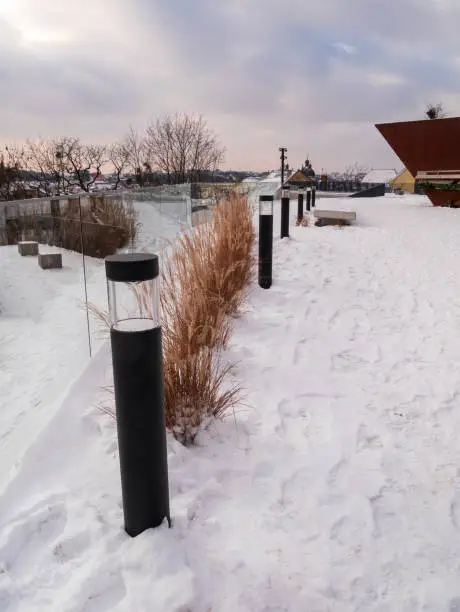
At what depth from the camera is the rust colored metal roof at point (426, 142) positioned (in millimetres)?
13141

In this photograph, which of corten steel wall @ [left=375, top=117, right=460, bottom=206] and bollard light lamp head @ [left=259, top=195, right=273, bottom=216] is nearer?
bollard light lamp head @ [left=259, top=195, right=273, bottom=216]

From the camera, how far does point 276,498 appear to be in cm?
168

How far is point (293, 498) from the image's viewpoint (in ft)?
5.51

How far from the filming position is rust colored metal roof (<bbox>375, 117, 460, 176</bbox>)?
13.1m

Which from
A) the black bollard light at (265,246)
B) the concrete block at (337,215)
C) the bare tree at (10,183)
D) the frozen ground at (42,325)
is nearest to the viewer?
the frozen ground at (42,325)

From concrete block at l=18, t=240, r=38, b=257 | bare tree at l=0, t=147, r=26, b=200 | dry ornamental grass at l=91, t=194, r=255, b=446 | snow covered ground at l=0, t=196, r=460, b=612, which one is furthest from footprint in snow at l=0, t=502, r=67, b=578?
bare tree at l=0, t=147, r=26, b=200

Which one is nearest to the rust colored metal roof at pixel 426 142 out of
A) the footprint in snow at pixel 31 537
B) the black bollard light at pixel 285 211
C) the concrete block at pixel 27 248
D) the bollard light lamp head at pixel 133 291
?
the black bollard light at pixel 285 211

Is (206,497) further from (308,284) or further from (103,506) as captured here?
(308,284)

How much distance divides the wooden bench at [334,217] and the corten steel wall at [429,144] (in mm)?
5695

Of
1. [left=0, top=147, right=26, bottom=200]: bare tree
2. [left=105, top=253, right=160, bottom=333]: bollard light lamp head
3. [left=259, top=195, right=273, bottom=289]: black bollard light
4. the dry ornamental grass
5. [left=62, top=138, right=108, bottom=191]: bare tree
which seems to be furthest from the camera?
[left=62, top=138, right=108, bottom=191]: bare tree

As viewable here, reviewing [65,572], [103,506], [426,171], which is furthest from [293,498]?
[426,171]

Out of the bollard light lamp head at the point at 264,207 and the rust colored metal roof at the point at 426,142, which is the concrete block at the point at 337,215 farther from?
the rust colored metal roof at the point at 426,142

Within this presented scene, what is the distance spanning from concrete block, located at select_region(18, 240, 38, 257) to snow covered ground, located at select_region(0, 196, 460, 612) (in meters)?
0.63

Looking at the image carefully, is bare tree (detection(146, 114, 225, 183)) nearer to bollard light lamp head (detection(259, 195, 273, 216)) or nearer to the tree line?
the tree line
